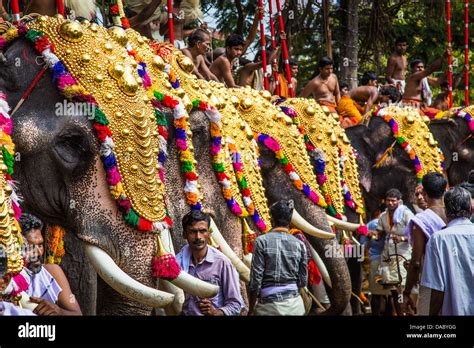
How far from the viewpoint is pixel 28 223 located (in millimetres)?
6621

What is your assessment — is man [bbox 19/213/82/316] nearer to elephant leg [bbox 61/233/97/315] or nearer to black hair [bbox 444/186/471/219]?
elephant leg [bbox 61/233/97/315]

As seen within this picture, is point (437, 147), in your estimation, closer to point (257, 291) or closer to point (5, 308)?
point (257, 291)

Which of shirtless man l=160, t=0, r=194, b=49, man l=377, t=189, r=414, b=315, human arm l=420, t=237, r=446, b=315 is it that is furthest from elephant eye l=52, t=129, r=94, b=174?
man l=377, t=189, r=414, b=315

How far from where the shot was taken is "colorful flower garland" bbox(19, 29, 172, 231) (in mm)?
6785

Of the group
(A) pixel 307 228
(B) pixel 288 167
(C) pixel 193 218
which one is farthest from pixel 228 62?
(C) pixel 193 218

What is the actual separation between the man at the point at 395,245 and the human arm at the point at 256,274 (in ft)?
14.0

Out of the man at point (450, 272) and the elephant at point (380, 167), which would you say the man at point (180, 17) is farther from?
the man at point (450, 272)

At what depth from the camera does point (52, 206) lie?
6.87 meters

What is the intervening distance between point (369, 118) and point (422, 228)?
635 centimetres

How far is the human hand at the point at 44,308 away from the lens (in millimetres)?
6266

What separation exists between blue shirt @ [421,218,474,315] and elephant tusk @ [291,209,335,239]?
11.5 feet

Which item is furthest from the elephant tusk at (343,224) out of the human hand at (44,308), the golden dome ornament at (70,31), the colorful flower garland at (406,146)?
the human hand at (44,308)

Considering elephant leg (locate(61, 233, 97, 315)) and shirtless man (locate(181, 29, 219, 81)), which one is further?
shirtless man (locate(181, 29, 219, 81))
